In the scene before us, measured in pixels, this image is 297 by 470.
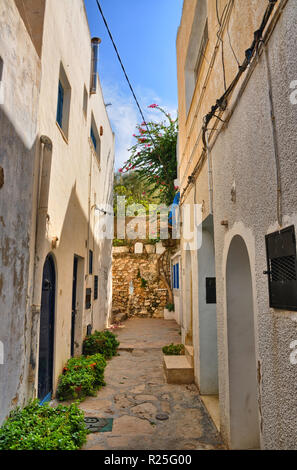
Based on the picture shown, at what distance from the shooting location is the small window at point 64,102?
5.79 meters

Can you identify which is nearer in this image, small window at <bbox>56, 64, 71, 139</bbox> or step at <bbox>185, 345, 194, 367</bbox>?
small window at <bbox>56, 64, 71, 139</bbox>

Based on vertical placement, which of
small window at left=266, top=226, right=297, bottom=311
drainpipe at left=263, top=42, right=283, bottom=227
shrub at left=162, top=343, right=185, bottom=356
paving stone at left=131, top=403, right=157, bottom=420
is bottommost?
paving stone at left=131, top=403, right=157, bottom=420

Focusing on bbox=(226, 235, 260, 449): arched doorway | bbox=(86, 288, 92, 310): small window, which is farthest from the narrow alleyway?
bbox=(86, 288, 92, 310): small window

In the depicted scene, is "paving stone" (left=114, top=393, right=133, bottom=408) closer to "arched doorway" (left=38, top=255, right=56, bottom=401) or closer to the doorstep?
"arched doorway" (left=38, top=255, right=56, bottom=401)

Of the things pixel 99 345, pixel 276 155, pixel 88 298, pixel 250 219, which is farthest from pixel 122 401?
pixel 276 155

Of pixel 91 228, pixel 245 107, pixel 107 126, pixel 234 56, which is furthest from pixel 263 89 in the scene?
pixel 107 126

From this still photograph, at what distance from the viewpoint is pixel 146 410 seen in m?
4.75

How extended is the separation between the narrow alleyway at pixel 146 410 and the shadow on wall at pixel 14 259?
1.19 m

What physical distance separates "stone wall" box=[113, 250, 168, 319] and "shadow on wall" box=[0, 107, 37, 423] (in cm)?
1184

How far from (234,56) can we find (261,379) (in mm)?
3123

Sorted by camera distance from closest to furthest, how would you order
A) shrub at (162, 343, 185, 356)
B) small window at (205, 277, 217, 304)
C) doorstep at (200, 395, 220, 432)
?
doorstep at (200, 395, 220, 432) → small window at (205, 277, 217, 304) → shrub at (162, 343, 185, 356)

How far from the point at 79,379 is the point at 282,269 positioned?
14.3 feet

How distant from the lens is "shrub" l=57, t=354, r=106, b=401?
205 inches

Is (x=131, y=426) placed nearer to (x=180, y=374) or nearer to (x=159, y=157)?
(x=180, y=374)
